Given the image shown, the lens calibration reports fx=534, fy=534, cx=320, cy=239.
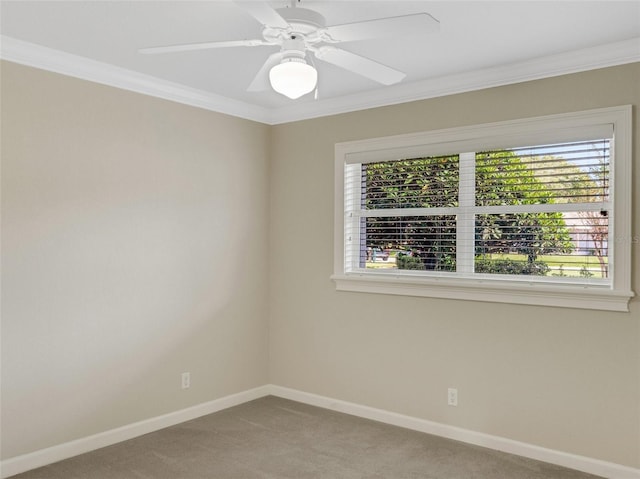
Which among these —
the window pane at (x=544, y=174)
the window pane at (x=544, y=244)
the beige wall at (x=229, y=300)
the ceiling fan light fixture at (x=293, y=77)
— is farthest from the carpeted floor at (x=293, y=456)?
the ceiling fan light fixture at (x=293, y=77)

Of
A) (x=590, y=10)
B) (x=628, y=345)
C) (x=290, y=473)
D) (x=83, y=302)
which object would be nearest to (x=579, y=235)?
(x=628, y=345)

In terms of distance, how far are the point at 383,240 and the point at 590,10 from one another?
209 cm

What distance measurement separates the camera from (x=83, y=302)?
11.2 ft

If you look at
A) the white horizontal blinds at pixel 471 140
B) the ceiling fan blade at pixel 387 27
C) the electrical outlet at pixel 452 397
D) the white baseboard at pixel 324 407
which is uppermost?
the ceiling fan blade at pixel 387 27

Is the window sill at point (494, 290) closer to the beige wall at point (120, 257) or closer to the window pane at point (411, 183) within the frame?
the window pane at point (411, 183)

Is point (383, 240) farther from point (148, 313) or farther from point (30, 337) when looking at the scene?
point (30, 337)

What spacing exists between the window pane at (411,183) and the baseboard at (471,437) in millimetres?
1564

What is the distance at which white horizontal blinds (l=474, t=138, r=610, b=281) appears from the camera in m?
3.21

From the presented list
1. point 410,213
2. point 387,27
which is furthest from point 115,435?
point 387,27

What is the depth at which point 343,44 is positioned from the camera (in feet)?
9.87

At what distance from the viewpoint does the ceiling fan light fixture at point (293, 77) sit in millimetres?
2230

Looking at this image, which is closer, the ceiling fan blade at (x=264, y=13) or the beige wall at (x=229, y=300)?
the ceiling fan blade at (x=264, y=13)

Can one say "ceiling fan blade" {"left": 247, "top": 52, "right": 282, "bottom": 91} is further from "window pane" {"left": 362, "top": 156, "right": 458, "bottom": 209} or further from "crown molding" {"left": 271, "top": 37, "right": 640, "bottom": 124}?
"window pane" {"left": 362, "top": 156, "right": 458, "bottom": 209}

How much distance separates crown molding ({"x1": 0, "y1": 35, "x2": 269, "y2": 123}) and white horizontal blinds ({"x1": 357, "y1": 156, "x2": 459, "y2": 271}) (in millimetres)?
1208
